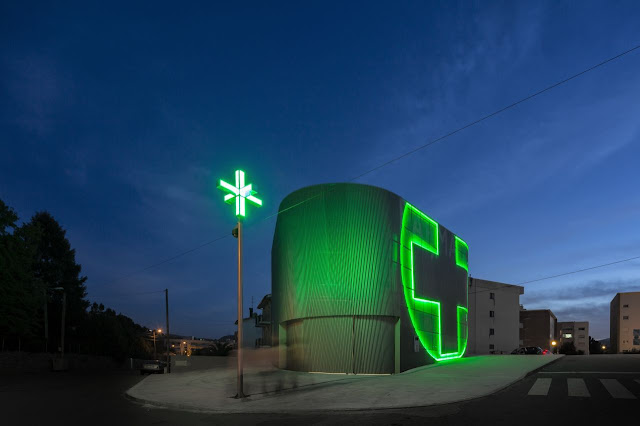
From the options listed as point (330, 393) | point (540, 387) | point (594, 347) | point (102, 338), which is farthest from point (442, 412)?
point (594, 347)

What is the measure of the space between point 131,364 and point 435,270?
50367 mm

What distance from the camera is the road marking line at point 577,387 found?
13273 mm

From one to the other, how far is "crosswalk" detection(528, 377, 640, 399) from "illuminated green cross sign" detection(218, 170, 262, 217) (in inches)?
421

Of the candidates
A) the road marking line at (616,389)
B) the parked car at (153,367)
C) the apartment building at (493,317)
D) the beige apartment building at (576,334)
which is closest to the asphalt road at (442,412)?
the road marking line at (616,389)

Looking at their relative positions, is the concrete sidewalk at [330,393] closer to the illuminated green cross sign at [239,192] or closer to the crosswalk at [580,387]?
the crosswalk at [580,387]

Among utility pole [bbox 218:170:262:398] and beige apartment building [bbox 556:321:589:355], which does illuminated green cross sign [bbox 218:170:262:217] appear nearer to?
utility pole [bbox 218:170:262:398]

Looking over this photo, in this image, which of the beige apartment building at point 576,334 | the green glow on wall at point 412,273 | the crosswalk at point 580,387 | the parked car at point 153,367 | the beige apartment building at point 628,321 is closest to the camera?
the crosswalk at point 580,387

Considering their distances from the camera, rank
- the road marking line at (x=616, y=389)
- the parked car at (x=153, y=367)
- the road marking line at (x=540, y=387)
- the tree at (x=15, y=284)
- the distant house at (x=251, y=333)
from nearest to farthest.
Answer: the road marking line at (x=616, y=389), the road marking line at (x=540, y=387), the parked car at (x=153, y=367), the tree at (x=15, y=284), the distant house at (x=251, y=333)

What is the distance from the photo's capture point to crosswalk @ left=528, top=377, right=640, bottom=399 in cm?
1298

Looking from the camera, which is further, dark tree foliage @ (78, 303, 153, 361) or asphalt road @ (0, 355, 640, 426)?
dark tree foliage @ (78, 303, 153, 361)

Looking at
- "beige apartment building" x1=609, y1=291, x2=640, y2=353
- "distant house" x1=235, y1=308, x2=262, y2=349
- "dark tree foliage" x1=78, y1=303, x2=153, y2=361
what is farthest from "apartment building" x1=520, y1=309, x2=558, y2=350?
"dark tree foliage" x1=78, y1=303, x2=153, y2=361

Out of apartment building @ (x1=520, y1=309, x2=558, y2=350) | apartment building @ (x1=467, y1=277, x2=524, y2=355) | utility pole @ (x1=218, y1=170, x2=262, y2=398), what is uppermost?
utility pole @ (x1=218, y1=170, x2=262, y2=398)

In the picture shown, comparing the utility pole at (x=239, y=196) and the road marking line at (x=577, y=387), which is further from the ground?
the utility pole at (x=239, y=196)

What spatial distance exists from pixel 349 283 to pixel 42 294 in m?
40.2
